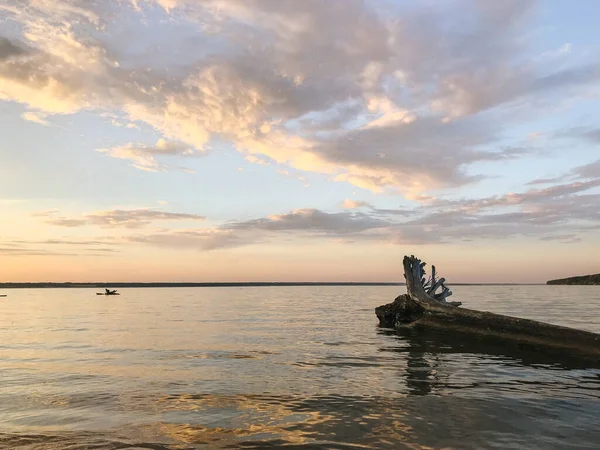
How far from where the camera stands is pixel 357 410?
30.9ft

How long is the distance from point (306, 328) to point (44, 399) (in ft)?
61.4

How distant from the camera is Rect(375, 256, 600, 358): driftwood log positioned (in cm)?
1453

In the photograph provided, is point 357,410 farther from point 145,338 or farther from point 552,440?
point 145,338

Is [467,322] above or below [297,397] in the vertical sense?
above

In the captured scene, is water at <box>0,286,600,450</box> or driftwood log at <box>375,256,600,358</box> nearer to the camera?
water at <box>0,286,600,450</box>

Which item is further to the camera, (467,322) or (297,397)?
(467,322)

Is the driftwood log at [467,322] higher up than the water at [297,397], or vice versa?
the driftwood log at [467,322]

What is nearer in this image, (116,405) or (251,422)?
(251,422)

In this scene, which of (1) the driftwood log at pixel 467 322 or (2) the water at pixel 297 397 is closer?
(2) the water at pixel 297 397

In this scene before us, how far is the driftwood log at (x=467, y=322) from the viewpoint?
1453cm

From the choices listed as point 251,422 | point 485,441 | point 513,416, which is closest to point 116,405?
point 251,422

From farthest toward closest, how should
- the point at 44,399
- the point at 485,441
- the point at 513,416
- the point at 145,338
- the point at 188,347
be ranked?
the point at 145,338 → the point at 188,347 → the point at 44,399 → the point at 513,416 → the point at 485,441

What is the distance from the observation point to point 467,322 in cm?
1789

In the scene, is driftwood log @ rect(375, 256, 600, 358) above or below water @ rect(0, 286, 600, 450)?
above
